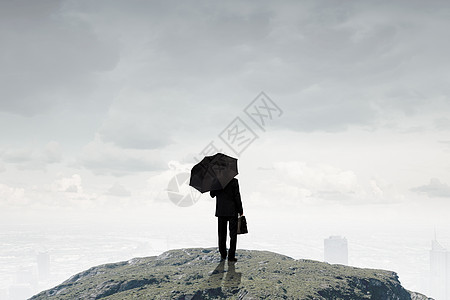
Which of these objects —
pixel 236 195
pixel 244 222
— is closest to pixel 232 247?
pixel 244 222

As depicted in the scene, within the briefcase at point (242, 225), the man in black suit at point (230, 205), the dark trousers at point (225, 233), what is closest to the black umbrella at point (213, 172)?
the man in black suit at point (230, 205)

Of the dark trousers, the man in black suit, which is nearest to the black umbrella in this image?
the man in black suit

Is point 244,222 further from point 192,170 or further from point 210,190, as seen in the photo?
point 192,170

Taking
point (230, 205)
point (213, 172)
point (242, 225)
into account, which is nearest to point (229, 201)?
point (230, 205)

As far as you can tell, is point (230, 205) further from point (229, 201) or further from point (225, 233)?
point (225, 233)

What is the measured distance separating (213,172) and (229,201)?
187cm

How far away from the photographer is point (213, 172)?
19969mm

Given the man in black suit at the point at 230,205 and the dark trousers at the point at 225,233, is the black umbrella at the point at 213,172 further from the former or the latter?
the dark trousers at the point at 225,233

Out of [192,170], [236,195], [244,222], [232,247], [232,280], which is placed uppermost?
[192,170]

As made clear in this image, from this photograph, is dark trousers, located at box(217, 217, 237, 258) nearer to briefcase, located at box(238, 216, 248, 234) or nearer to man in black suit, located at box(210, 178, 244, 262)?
man in black suit, located at box(210, 178, 244, 262)

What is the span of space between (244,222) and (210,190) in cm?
258

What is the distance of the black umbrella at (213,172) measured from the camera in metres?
19.8

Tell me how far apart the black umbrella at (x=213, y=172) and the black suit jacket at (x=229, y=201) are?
23.3 inches

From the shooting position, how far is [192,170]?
20.4 m
